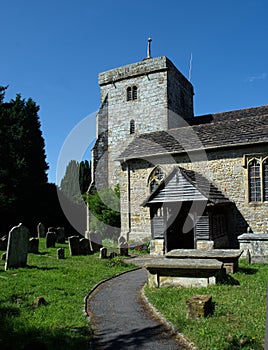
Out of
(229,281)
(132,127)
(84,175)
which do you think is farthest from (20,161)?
(229,281)

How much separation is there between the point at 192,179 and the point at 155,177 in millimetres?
3883

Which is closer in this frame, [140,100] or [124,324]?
[124,324]

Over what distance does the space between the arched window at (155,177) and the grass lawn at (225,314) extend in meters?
10.8

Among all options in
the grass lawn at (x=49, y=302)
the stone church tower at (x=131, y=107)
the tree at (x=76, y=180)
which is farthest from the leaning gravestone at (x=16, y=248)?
the tree at (x=76, y=180)

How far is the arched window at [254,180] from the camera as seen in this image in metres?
17.1

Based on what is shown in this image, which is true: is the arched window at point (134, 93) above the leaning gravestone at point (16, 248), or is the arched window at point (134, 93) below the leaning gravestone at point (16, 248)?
above

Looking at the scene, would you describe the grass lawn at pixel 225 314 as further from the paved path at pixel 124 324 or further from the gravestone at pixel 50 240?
the gravestone at pixel 50 240

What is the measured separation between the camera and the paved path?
513 centimetres

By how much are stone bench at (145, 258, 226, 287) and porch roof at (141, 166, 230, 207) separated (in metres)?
6.63

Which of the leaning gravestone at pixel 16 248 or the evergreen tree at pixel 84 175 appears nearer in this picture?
the leaning gravestone at pixel 16 248

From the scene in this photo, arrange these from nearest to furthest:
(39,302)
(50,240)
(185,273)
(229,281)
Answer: (39,302), (185,273), (229,281), (50,240)

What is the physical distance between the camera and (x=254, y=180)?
17.2 m

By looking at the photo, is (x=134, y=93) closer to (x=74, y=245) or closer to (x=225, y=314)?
(x=74, y=245)

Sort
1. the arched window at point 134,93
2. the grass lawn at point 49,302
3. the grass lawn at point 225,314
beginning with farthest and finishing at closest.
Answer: the arched window at point 134,93 < the grass lawn at point 49,302 < the grass lawn at point 225,314
